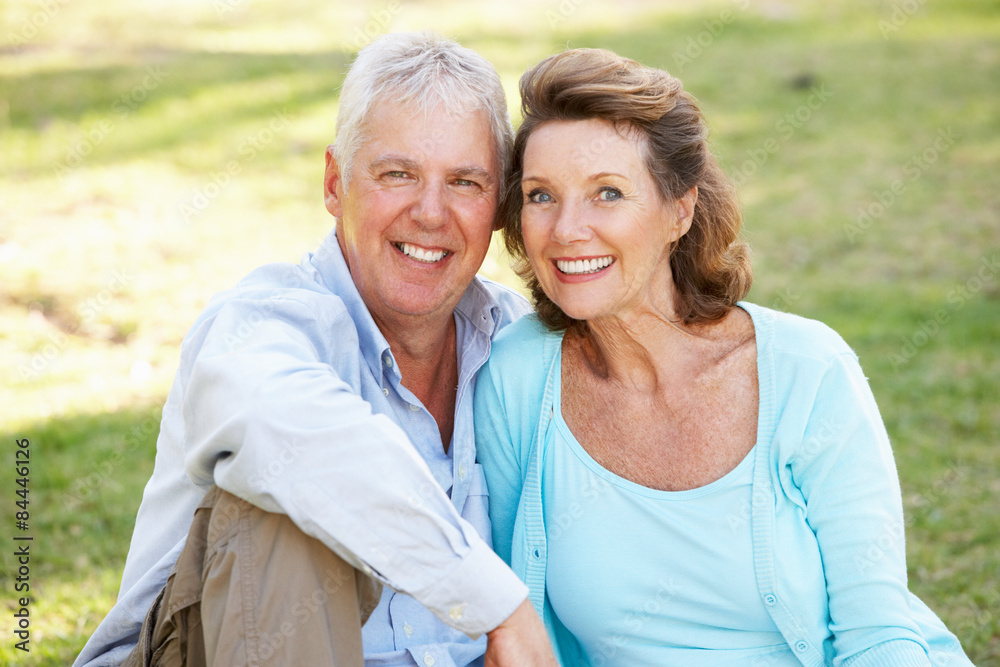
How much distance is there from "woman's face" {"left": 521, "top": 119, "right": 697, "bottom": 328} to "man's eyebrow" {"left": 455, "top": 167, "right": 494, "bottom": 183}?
123mm

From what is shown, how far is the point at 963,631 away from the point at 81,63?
10.2 m

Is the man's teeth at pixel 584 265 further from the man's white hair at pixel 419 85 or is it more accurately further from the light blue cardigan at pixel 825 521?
the light blue cardigan at pixel 825 521

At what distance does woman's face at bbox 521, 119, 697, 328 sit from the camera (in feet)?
8.28

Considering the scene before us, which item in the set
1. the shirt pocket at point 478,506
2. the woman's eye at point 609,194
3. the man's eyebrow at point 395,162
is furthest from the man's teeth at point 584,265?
the shirt pocket at point 478,506

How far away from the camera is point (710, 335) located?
8.84 ft

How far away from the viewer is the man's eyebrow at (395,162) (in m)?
2.64

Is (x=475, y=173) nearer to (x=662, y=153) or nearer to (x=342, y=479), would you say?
(x=662, y=153)

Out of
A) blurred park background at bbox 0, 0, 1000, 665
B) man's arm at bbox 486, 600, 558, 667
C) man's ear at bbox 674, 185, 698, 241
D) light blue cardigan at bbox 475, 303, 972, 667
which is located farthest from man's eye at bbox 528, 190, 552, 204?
blurred park background at bbox 0, 0, 1000, 665

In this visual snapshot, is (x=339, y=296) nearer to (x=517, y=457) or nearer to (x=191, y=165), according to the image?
(x=517, y=457)

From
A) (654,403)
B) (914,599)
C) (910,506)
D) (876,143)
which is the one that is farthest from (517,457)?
(876,143)

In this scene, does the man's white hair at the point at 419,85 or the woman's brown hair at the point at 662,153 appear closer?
the woman's brown hair at the point at 662,153

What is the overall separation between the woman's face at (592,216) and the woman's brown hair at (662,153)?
0.16 ft

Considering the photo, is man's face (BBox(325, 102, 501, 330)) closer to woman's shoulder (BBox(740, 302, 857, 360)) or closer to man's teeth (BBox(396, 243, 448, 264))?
man's teeth (BBox(396, 243, 448, 264))

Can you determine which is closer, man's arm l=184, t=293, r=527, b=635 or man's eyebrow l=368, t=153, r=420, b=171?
man's arm l=184, t=293, r=527, b=635
